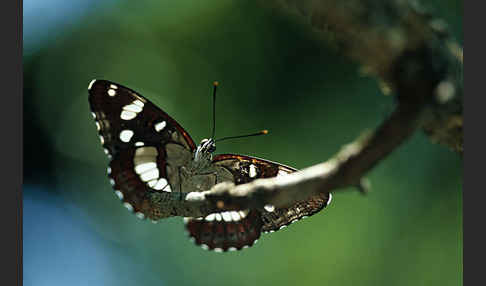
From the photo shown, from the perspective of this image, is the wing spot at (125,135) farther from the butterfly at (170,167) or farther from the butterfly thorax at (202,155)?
the butterfly thorax at (202,155)

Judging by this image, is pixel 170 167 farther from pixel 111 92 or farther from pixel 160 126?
pixel 111 92

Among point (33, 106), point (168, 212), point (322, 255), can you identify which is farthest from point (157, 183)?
point (33, 106)

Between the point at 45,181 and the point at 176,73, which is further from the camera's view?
the point at 45,181

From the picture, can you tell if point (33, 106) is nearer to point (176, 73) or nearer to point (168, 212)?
point (176, 73)

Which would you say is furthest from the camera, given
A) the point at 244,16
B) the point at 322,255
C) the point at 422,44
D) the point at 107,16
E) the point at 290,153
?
the point at 107,16

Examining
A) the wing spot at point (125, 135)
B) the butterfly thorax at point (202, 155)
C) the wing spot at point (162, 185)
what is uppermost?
the wing spot at point (125, 135)

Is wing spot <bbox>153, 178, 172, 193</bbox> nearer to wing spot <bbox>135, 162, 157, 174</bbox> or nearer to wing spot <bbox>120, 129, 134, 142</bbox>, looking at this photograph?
wing spot <bbox>135, 162, 157, 174</bbox>

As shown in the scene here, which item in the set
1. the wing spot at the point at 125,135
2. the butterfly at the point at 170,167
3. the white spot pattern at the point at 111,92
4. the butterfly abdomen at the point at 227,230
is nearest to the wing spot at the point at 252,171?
the butterfly at the point at 170,167
